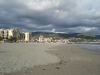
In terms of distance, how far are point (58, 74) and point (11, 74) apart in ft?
7.59

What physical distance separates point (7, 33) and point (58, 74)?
153389mm

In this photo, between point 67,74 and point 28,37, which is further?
point 28,37

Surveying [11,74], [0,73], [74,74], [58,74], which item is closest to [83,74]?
[74,74]

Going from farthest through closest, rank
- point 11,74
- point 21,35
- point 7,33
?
1. point 21,35
2. point 7,33
3. point 11,74

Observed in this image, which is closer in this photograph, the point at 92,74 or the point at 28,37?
the point at 92,74

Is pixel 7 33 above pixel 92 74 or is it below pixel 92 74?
above

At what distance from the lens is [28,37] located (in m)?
199

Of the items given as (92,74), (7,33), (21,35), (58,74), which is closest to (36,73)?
(58,74)

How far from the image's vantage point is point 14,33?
158m

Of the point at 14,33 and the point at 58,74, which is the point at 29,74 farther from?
the point at 14,33

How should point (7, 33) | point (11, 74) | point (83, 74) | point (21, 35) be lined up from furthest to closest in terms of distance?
point (21, 35) → point (7, 33) → point (83, 74) → point (11, 74)

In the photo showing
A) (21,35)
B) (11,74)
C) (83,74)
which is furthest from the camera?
(21,35)

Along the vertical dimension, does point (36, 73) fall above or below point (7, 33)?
below

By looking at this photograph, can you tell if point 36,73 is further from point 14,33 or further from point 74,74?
point 14,33
